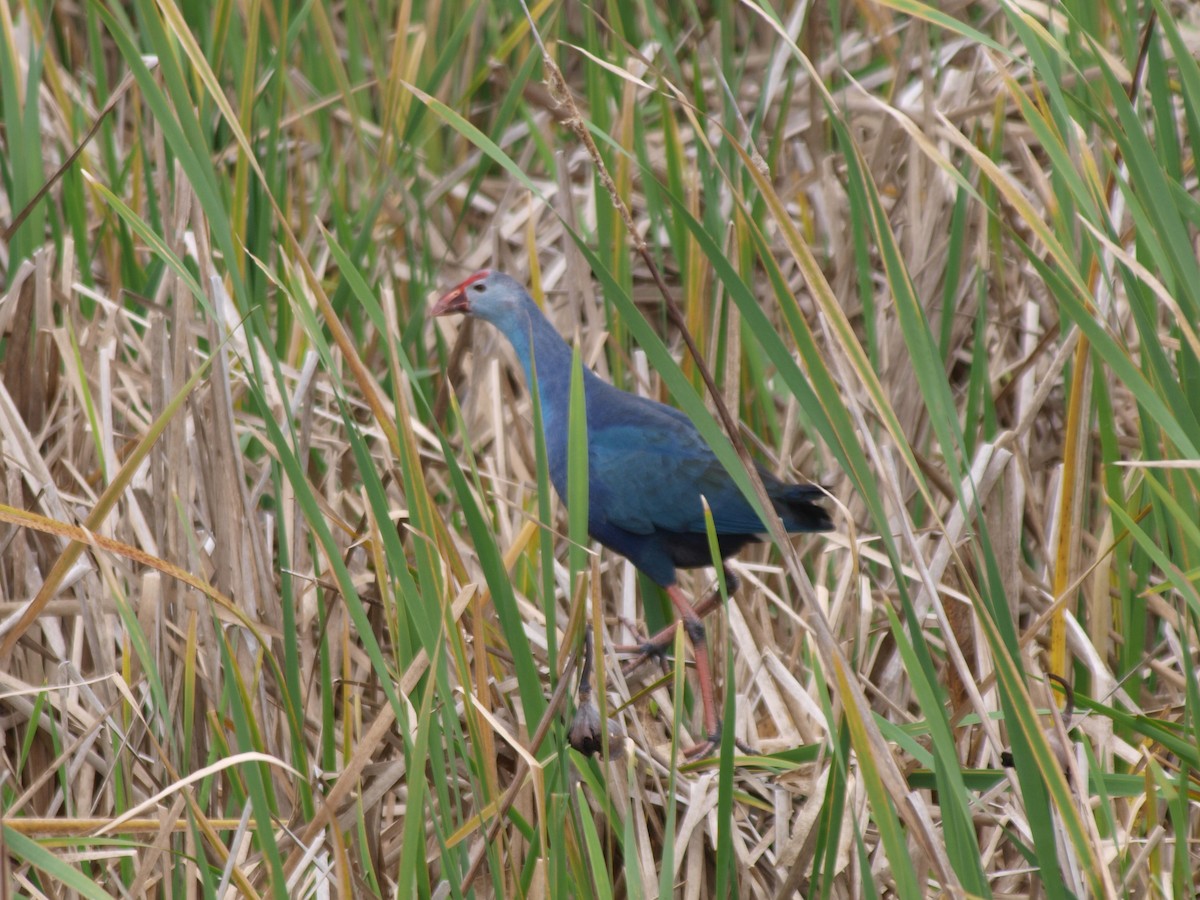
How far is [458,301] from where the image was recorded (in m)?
2.47

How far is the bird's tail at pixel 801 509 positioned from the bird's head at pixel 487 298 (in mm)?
663

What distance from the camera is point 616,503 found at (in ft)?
7.61

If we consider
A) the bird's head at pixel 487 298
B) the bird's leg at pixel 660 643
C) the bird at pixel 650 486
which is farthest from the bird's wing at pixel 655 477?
the bird's head at pixel 487 298

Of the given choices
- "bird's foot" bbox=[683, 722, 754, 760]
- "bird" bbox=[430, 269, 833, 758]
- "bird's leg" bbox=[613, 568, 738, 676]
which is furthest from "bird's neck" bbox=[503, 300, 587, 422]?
"bird's foot" bbox=[683, 722, 754, 760]

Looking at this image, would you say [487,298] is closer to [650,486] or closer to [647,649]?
[650,486]

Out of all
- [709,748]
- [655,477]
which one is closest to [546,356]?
[655,477]

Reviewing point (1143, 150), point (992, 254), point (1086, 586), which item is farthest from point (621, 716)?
point (992, 254)

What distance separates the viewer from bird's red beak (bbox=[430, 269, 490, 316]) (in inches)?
96.7

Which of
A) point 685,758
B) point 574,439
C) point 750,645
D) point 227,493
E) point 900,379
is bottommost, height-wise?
point 685,758

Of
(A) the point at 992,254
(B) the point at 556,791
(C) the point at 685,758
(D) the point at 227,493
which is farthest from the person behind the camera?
(A) the point at 992,254

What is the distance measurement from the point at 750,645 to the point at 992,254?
1.22 m

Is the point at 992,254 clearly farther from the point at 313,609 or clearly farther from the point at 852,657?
the point at 313,609

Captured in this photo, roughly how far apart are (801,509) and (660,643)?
296 millimetres

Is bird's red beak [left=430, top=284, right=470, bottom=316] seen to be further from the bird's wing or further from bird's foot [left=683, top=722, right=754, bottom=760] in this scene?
bird's foot [left=683, top=722, right=754, bottom=760]
